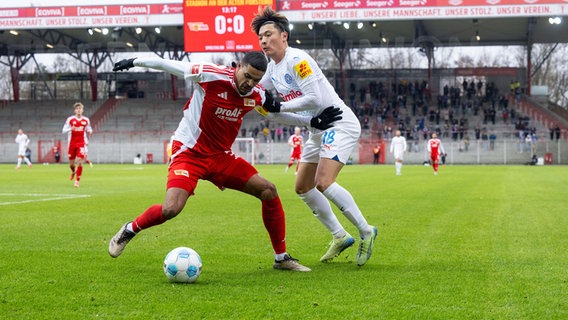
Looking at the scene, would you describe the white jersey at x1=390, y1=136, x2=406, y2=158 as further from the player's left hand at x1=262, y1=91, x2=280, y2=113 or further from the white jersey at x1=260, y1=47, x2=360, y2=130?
the player's left hand at x1=262, y1=91, x2=280, y2=113

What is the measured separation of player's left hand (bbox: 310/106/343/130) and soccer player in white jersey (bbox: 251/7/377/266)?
10 centimetres

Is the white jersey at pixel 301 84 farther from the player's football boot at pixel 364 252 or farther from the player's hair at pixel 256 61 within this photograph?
the player's football boot at pixel 364 252

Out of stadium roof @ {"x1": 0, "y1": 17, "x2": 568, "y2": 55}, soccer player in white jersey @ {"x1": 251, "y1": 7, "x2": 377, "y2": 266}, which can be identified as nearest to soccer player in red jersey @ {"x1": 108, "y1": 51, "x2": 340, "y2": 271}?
soccer player in white jersey @ {"x1": 251, "y1": 7, "x2": 377, "y2": 266}

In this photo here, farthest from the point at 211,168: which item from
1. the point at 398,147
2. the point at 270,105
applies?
the point at 398,147

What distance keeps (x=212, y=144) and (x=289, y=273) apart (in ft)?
4.71

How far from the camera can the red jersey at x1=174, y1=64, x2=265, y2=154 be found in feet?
21.4

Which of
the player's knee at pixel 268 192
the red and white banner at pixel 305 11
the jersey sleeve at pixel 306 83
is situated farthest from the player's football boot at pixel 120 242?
the red and white banner at pixel 305 11

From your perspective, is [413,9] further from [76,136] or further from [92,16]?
[76,136]

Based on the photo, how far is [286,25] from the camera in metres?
7.12

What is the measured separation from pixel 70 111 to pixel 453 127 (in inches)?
1261

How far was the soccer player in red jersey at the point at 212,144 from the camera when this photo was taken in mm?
6383

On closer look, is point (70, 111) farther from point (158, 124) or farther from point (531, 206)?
point (531, 206)

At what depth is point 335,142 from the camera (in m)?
7.27

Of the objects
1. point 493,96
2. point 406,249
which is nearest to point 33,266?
point 406,249
